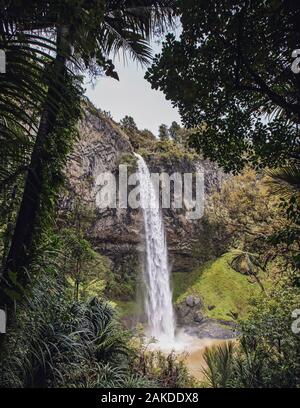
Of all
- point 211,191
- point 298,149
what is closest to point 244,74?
point 298,149

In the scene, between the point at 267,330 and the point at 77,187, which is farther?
the point at 77,187

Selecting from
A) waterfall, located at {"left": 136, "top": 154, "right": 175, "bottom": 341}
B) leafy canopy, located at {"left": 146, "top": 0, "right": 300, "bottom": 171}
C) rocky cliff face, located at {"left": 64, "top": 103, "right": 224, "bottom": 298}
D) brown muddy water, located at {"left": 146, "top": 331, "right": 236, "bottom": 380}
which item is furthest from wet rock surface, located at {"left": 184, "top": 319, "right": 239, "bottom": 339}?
leafy canopy, located at {"left": 146, "top": 0, "right": 300, "bottom": 171}

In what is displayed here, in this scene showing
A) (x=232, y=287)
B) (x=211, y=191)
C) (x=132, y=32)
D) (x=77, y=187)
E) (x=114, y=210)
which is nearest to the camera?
(x=132, y=32)

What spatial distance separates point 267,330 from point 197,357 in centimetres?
1118

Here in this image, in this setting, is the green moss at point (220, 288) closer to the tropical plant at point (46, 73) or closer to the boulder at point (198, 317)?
the boulder at point (198, 317)

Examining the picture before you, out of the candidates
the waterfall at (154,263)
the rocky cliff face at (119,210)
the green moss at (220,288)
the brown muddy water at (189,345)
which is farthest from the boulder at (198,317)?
the rocky cliff face at (119,210)

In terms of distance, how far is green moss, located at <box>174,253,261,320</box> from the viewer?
22081 mm

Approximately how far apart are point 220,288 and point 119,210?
9126 millimetres

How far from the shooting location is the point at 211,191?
28.1 m

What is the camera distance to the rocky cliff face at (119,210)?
19875 millimetres

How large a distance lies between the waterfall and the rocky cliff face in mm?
678

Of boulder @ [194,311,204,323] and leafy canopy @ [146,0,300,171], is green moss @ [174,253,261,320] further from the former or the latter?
leafy canopy @ [146,0,300,171]

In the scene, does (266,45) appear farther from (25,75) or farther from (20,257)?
(20,257)
